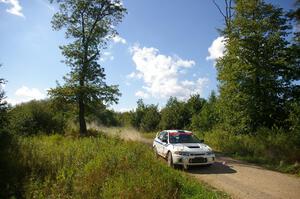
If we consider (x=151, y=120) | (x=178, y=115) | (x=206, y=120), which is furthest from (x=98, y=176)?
(x=151, y=120)

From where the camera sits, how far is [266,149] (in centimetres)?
1509

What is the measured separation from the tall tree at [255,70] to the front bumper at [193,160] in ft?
27.6

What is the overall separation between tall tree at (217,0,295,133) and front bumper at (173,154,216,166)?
27.6 feet

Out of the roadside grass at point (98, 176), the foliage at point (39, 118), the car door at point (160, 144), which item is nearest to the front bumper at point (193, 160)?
the roadside grass at point (98, 176)

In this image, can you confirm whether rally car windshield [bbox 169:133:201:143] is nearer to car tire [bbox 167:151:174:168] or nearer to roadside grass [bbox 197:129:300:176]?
car tire [bbox 167:151:174:168]

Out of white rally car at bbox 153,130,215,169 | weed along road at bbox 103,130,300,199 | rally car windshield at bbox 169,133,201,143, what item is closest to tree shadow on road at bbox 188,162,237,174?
weed along road at bbox 103,130,300,199

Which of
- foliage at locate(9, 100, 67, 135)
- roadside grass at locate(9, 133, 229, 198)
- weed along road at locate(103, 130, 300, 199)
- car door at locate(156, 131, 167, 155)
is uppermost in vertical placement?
foliage at locate(9, 100, 67, 135)

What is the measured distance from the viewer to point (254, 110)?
1891cm

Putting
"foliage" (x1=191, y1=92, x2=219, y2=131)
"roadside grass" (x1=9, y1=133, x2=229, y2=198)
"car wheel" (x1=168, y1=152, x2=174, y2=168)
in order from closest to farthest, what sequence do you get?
"roadside grass" (x1=9, y1=133, x2=229, y2=198) < "car wheel" (x1=168, y1=152, x2=174, y2=168) < "foliage" (x1=191, y1=92, x2=219, y2=131)

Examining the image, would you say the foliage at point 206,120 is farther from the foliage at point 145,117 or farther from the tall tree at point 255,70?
the foliage at point 145,117

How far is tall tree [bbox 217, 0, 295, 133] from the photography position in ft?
61.9

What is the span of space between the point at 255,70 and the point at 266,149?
20.0 ft

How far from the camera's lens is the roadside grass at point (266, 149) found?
1281 centimetres

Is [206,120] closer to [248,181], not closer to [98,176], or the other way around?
[248,181]
